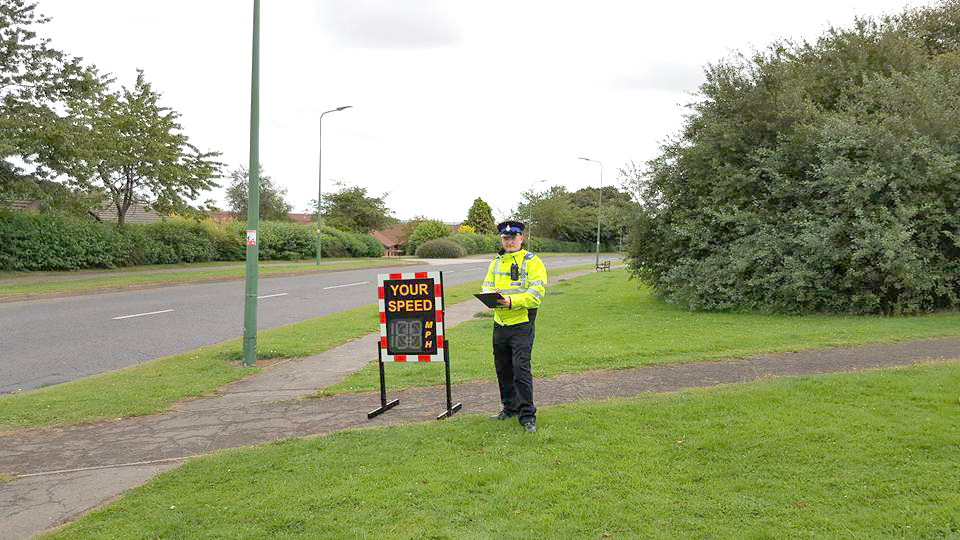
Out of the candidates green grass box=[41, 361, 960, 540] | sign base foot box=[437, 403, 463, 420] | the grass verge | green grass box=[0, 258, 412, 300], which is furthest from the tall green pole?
green grass box=[0, 258, 412, 300]

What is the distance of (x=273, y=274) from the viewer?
3072 centimetres

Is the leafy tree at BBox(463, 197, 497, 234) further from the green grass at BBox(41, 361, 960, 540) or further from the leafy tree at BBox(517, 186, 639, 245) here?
the green grass at BBox(41, 361, 960, 540)

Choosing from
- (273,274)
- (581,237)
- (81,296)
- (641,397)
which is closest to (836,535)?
(641,397)

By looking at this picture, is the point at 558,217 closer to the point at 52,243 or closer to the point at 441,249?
the point at 441,249

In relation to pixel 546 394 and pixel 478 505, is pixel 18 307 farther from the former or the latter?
pixel 478 505

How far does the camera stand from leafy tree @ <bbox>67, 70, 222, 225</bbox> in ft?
91.5

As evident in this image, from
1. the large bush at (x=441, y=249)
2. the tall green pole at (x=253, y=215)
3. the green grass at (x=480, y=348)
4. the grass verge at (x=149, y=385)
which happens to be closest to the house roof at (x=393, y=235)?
the large bush at (x=441, y=249)

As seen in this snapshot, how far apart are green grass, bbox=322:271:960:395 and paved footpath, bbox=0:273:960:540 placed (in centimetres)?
50

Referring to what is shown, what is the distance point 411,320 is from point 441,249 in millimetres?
55295

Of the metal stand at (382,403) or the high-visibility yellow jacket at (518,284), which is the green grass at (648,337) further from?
the high-visibility yellow jacket at (518,284)

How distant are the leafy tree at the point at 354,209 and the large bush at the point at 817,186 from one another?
4444 cm

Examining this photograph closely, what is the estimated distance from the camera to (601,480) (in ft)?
14.3

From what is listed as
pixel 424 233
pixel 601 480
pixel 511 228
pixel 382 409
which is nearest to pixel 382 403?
pixel 382 409

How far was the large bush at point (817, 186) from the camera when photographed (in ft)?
43.3
